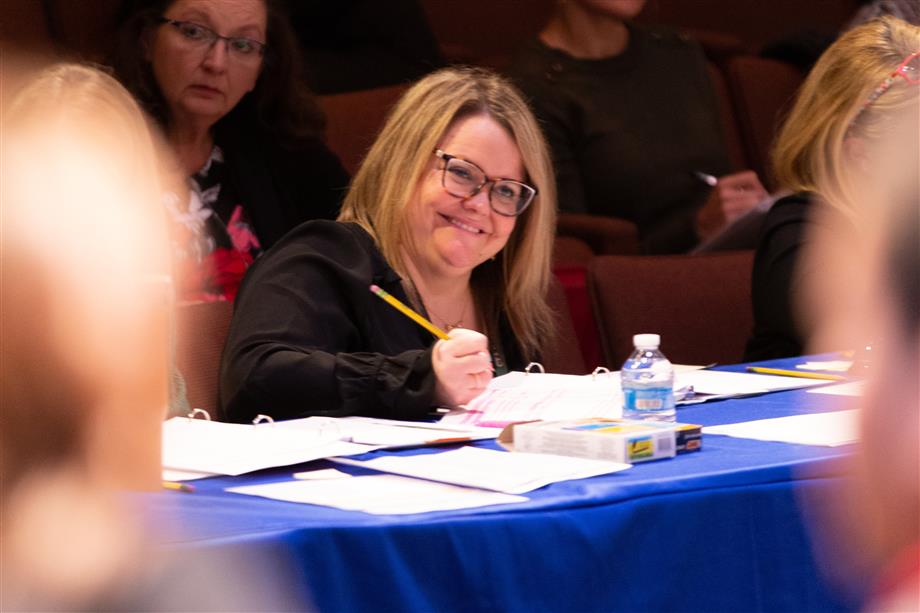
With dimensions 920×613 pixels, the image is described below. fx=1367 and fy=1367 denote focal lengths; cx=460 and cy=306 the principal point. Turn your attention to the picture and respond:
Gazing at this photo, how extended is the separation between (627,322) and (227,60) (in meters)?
1.05

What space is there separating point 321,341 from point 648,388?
612 mm

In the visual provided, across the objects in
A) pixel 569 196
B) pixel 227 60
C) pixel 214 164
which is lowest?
pixel 569 196

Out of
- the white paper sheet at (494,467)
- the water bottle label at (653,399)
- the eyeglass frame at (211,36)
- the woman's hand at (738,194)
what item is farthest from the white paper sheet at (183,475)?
the woman's hand at (738,194)

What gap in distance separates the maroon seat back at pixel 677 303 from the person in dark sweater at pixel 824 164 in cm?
14

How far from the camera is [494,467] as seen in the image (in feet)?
4.77

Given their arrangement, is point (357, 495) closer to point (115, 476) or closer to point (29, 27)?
point (115, 476)

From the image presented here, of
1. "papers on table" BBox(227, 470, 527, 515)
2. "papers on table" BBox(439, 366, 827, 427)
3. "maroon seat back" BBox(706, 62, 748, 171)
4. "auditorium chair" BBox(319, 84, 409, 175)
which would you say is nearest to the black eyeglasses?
"auditorium chair" BBox(319, 84, 409, 175)

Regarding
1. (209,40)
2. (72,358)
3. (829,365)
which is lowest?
(829,365)

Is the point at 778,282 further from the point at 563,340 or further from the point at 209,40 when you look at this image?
the point at 209,40

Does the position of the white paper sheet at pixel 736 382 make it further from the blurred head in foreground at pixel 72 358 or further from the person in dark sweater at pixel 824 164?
the blurred head in foreground at pixel 72 358

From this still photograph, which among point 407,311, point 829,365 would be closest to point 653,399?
point 407,311

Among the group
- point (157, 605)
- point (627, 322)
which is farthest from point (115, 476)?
point (627, 322)

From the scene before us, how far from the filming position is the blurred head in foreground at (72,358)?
0.95 metres

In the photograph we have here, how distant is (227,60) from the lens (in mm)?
3031
